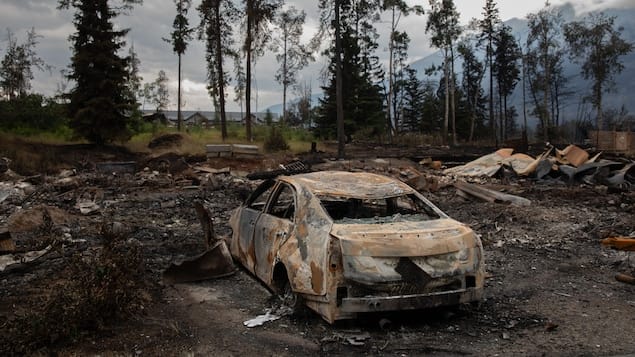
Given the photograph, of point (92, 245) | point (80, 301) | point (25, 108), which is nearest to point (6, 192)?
point (92, 245)

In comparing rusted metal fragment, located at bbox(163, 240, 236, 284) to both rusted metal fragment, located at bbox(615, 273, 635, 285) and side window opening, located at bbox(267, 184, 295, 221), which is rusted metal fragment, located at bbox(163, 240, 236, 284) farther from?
rusted metal fragment, located at bbox(615, 273, 635, 285)

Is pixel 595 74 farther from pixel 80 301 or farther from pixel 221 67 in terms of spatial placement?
pixel 80 301

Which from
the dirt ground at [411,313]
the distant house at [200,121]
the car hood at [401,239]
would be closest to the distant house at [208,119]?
the distant house at [200,121]

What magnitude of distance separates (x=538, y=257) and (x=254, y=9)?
28.9 meters

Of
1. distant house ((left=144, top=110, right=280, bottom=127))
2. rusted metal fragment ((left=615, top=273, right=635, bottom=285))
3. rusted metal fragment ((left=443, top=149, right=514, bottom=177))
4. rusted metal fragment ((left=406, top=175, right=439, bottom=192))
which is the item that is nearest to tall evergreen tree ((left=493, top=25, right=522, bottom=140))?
distant house ((left=144, top=110, right=280, bottom=127))

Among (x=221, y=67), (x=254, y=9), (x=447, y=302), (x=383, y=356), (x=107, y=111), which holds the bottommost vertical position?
(x=383, y=356)

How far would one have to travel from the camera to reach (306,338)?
4953 mm

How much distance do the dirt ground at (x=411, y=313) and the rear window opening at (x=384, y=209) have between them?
0.98 m

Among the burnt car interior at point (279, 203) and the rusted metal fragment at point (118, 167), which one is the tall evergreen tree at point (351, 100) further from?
the burnt car interior at point (279, 203)

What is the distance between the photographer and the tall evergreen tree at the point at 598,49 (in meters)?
51.8

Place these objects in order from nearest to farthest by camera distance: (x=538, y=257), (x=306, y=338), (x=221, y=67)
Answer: (x=306, y=338) < (x=538, y=257) < (x=221, y=67)

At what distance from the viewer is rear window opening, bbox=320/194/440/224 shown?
19.2ft

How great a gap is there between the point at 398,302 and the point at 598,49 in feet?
183

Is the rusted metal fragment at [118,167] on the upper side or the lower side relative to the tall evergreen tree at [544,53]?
lower
